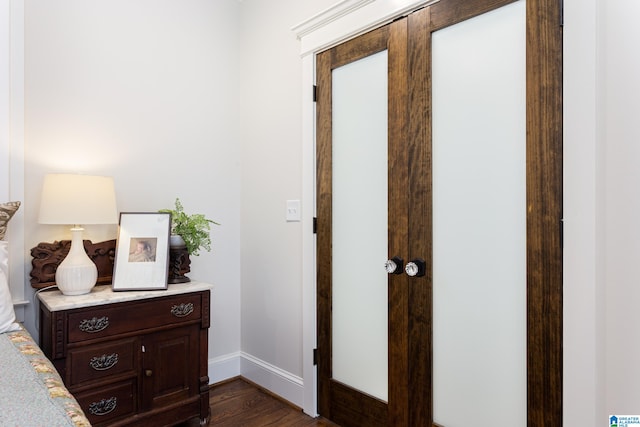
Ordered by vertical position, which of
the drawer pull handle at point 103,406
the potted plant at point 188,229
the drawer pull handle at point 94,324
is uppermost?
the potted plant at point 188,229

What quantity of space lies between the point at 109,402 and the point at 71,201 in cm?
97

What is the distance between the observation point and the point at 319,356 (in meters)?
2.28

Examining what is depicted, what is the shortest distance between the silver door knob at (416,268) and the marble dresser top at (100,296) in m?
1.12

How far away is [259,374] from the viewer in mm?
2674

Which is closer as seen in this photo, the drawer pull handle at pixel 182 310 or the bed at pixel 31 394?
the bed at pixel 31 394

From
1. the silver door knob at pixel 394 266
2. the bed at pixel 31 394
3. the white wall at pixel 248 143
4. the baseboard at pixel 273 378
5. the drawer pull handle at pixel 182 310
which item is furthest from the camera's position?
the baseboard at pixel 273 378

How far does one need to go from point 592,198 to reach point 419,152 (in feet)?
2.34

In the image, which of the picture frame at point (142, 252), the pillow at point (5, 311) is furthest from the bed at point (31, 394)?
the picture frame at point (142, 252)

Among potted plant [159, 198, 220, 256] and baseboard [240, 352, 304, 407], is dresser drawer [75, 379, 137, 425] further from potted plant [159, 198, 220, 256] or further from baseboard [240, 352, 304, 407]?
baseboard [240, 352, 304, 407]

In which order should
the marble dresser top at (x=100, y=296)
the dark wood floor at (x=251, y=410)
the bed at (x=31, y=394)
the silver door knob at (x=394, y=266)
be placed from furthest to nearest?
1. the dark wood floor at (x=251, y=410)
2. the silver door knob at (x=394, y=266)
3. the marble dresser top at (x=100, y=296)
4. the bed at (x=31, y=394)

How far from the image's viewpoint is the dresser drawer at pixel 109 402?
1.76 meters

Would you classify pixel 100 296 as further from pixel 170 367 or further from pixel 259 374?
pixel 259 374

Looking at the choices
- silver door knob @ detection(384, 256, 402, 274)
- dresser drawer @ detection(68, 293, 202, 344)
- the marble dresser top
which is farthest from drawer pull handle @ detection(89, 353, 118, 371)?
silver door knob @ detection(384, 256, 402, 274)

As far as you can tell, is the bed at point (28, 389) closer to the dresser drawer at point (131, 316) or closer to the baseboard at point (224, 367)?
the dresser drawer at point (131, 316)
